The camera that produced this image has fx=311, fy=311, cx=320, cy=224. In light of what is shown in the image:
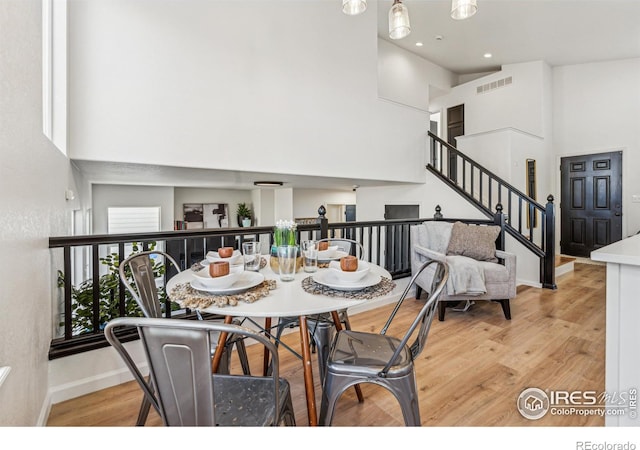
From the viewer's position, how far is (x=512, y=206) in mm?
5152

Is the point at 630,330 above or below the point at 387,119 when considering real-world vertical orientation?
below

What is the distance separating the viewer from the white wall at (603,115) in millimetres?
5688

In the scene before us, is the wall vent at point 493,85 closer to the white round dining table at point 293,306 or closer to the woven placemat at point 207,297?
the white round dining table at point 293,306

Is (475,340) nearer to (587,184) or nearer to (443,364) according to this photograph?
(443,364)

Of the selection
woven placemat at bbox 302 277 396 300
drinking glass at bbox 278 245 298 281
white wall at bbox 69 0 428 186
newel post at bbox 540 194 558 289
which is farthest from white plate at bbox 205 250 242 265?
newel post at bbox 540 194 558 289

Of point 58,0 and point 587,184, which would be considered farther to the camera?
point 587,184

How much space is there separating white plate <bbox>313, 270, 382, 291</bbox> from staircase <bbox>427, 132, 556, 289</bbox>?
11.4 feet

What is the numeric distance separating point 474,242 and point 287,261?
2757 millimetres

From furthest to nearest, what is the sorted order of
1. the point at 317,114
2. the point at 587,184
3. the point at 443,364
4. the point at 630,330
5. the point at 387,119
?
the point at 587,184 < the point at 387,119 < the point at 317,114 < the point at 443,364 < the point at 630,330

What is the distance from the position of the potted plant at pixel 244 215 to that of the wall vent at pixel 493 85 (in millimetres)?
6323

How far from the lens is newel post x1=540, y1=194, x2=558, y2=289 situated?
4047 millimetres

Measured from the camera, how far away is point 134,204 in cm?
628
